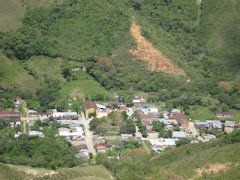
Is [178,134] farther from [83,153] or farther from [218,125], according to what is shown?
[83,153]

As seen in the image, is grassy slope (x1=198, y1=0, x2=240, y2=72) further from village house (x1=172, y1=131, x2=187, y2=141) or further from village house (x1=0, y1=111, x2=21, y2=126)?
village house (x1=0, y1=111, x2=21, y2=126)

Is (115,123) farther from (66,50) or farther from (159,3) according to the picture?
(159,3)

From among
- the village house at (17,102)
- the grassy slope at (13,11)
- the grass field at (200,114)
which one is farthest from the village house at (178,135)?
the grassy slope at (13,11)

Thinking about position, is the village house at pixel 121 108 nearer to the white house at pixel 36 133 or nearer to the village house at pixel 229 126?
the white house at pixel 36 133

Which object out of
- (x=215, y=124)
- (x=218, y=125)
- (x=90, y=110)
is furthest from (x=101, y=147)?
(x=218, y=125)

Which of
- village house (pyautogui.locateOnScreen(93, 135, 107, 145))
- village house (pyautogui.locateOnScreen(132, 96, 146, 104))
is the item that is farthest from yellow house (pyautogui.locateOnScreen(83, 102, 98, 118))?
village house (pyautogui.locateOnScreen(132, 96, 146, 104))

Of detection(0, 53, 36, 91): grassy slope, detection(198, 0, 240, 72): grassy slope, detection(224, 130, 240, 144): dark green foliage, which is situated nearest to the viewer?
detection(224, 130, 240, 144): dark green foliage
